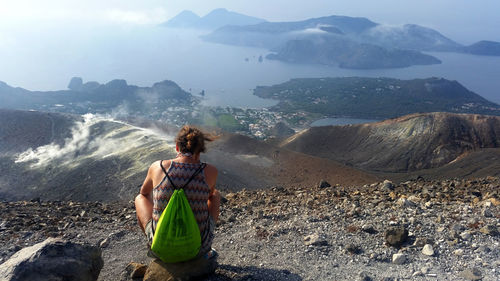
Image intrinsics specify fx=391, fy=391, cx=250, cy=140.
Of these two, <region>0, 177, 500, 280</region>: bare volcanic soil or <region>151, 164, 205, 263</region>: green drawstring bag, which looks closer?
<region>151, 164, 205, 263</region>: green drawstring bag

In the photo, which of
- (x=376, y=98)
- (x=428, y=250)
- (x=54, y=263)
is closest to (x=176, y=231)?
(x=54, y=263)

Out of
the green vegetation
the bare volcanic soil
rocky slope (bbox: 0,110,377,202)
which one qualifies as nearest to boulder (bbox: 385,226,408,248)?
the bare volcanic soil

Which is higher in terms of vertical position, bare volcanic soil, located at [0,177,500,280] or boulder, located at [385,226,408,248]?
boulder, located at [385,226,408,248]

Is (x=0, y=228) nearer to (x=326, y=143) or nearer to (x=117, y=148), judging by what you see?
(x=117, y=148)

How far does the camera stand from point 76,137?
90.6 feet

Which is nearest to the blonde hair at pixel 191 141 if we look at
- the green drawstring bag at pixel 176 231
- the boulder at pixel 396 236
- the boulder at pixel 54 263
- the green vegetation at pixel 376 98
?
the green drawstring bag at pixel 176 231

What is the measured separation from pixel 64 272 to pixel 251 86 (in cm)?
15346

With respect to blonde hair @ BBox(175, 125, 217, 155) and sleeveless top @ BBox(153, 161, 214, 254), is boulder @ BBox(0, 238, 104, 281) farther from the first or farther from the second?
blonde hair @ BBox(175, 125, 217, 155)


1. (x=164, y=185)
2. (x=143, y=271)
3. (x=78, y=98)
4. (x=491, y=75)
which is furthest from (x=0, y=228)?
(x=491, y=75)

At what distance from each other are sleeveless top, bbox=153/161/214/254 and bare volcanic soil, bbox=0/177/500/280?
3.40 ft

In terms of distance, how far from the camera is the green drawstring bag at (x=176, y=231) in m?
4.23

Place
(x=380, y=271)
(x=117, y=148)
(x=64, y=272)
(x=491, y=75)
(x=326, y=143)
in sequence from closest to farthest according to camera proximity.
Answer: (x=64, y=272)
(x=380, y=271)
(x=117, y=148)
(x=326, y=143)
(x=491, y=75)

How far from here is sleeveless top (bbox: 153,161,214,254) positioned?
14.5 feet

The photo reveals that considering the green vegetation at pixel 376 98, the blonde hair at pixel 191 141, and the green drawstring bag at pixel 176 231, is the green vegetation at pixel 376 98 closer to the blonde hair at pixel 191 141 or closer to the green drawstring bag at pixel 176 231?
the blonde hair at pixel 191 141
